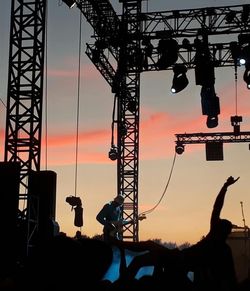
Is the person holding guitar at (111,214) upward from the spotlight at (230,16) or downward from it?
downward

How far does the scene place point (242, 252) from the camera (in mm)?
9938

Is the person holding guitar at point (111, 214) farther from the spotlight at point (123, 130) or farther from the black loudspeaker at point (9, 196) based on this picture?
the spotlight at point (123, 130)

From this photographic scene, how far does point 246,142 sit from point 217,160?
1406 mm

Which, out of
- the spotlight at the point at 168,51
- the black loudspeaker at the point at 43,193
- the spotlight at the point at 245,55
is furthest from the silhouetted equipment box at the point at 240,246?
the spotlight at the point at 168,51

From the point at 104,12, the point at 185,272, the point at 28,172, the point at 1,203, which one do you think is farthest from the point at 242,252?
the point at 185,272

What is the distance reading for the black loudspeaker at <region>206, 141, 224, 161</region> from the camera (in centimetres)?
1883

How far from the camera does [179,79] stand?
12523 mm

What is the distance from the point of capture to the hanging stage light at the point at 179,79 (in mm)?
12336

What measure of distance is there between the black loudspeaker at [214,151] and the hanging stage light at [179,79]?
22.4 ft

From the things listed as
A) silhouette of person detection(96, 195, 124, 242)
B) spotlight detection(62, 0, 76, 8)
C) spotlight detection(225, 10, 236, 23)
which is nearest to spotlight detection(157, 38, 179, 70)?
spotlight detection(225, 10, 236, 23)

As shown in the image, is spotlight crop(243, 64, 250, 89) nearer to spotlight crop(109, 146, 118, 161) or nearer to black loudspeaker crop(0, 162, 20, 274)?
spotlight crop(109, 146, 118, 161)

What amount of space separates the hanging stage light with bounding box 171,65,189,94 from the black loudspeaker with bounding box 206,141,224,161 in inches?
268

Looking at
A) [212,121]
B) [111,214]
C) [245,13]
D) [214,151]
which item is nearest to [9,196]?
[111,214]

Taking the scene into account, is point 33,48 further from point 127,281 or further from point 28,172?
point 127,281
